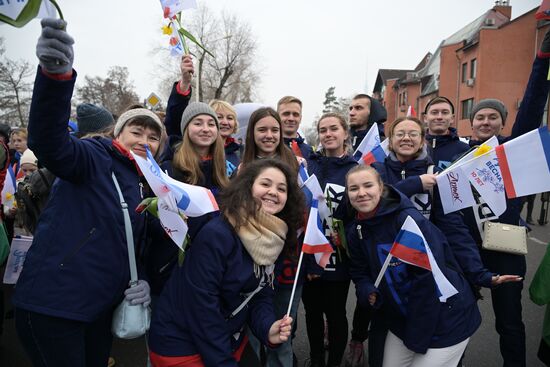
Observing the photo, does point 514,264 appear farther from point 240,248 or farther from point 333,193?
point 240,248

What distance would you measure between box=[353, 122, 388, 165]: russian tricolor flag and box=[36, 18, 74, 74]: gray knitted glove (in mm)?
2845

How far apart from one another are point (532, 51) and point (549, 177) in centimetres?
3087

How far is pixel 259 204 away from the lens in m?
2.17

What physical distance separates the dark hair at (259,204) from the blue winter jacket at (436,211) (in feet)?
3.05

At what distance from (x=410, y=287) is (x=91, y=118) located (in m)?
2.60

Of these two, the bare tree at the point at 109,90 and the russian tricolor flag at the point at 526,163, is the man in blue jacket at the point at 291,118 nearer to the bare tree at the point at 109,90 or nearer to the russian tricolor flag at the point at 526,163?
the russian tricolor flag at the point at 526,163

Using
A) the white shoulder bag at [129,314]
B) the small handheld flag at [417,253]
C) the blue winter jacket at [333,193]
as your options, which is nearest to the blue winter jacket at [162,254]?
the white shoulder bag at [129,314]

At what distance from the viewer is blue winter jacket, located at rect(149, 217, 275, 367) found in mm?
1854

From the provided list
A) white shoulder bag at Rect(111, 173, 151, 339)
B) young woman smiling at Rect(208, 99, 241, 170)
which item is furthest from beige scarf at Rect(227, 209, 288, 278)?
young woman smiling at Rect(208, 99, 241, 170)

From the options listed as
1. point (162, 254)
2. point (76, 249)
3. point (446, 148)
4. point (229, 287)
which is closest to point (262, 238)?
point (229, 287)

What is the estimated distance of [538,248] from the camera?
21.4 ft

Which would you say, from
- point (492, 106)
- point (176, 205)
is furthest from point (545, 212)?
point (176, 205)

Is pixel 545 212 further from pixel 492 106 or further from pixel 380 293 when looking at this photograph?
pixel 380 293

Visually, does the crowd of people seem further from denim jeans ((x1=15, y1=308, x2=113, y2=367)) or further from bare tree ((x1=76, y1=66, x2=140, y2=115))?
bare tree ((x1=76, y1=66, x2=140, y2=115))
